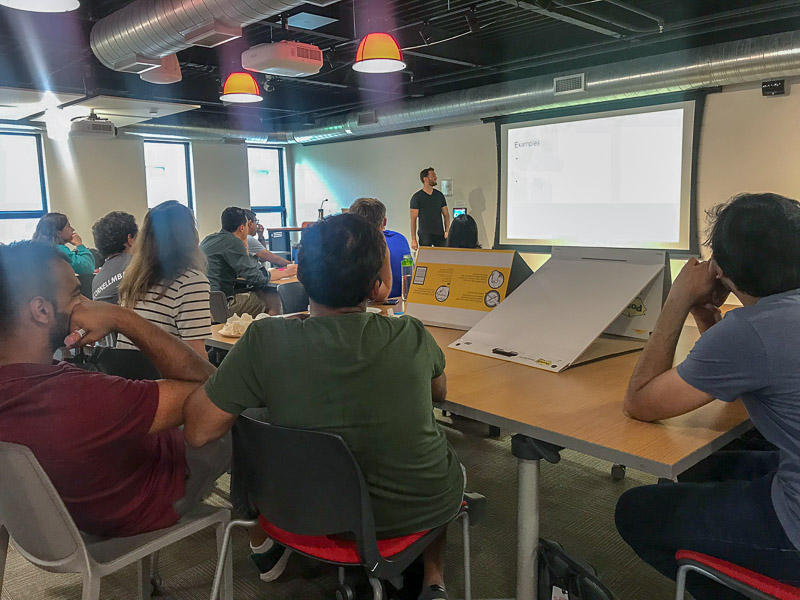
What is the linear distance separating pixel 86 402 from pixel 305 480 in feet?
1.52

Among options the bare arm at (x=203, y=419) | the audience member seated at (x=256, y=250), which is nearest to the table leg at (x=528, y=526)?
the bare arm at (x=203, y=419)

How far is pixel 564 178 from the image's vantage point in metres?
6.64

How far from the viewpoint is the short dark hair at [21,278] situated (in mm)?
1198

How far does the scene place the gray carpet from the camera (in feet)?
6.61

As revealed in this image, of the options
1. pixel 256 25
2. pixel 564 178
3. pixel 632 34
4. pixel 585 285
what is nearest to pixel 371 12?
pixel 256 25

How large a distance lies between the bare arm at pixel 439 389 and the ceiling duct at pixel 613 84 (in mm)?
4524

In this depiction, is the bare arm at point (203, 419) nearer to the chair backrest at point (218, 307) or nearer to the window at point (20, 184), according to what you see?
the chair backrest at point (218, 307)

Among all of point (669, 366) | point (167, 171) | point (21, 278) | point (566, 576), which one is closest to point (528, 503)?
point (566, 576)

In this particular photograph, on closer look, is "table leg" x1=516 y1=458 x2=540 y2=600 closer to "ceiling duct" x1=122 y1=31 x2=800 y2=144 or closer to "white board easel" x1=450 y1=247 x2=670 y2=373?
"white board easel" x1=450 y1=247 x2=670 y2=373

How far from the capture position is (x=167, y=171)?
9180 mm

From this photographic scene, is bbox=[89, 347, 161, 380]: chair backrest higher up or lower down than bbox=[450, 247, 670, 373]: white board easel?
lower down

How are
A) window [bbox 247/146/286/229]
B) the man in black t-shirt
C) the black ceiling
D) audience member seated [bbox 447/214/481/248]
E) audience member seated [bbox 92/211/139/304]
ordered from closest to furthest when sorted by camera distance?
audience member seated [bbox 92/211/139/304], the black ceiling, audience member seated [bbox 447/214/481/248], the man in black t-shirt, window [bbox 247/146/286/229]

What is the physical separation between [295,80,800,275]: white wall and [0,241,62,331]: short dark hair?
15.4 ft

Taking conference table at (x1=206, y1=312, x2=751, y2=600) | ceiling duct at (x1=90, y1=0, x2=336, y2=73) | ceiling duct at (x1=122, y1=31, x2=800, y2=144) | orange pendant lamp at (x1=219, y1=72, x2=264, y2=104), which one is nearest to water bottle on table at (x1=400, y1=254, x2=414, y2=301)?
conference table at (x1=206, y1=312, x2=751, y2=600)
